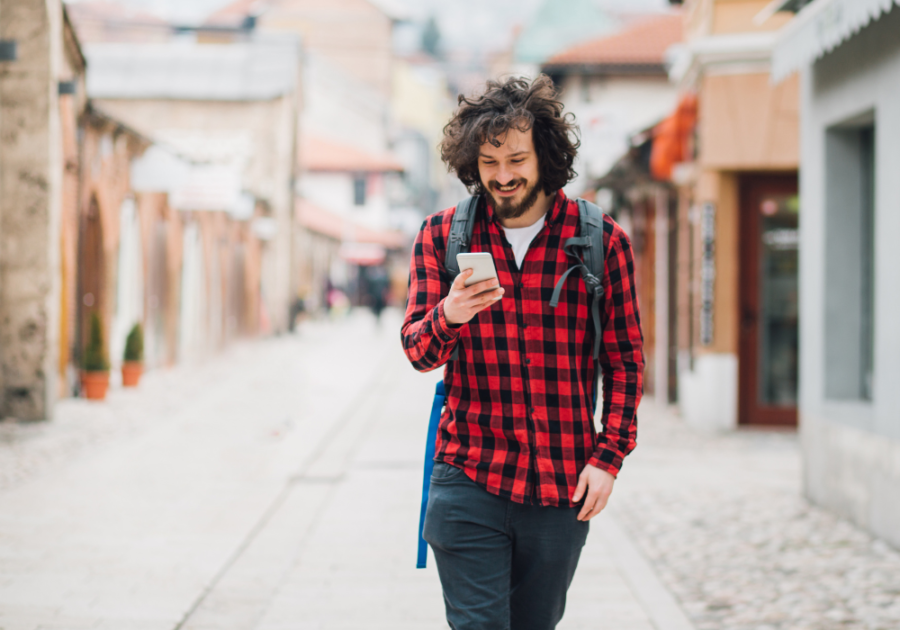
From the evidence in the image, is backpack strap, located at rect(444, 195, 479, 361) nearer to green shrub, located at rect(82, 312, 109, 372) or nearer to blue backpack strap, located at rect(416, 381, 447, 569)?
blue backpack strap, located at rect(416, 381, 447, 569)

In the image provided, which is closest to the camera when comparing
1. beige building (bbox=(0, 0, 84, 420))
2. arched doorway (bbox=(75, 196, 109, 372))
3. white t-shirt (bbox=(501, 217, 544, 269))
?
white t-shirt (bbox=(501, 217, 544, 269))

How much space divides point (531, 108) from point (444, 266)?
471mm

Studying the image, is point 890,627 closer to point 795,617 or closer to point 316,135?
point 795,617

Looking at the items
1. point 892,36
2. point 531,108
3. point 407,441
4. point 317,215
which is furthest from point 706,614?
point 317,215

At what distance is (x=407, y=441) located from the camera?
987cm

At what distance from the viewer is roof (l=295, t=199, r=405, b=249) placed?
41719 millimetres

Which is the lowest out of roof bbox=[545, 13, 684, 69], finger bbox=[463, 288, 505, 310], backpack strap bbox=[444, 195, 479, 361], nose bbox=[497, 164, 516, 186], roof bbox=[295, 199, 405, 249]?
finger bbox=[463, 288, 505, 310]

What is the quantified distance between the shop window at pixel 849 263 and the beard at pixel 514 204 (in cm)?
504

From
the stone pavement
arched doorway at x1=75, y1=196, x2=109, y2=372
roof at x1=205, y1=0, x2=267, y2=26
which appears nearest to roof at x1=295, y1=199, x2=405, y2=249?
roof at x1=205, y1=0, x2=267, y2=26

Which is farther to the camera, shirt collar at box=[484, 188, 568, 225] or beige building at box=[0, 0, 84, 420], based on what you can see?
beige building at box=[0, 0, 84, 420]

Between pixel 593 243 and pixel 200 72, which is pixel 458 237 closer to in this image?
pixel 593 243

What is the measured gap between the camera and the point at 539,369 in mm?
2598

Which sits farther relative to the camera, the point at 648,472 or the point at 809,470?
the point at 648,472

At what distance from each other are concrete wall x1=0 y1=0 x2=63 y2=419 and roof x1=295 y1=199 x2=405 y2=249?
27333 millimetres
